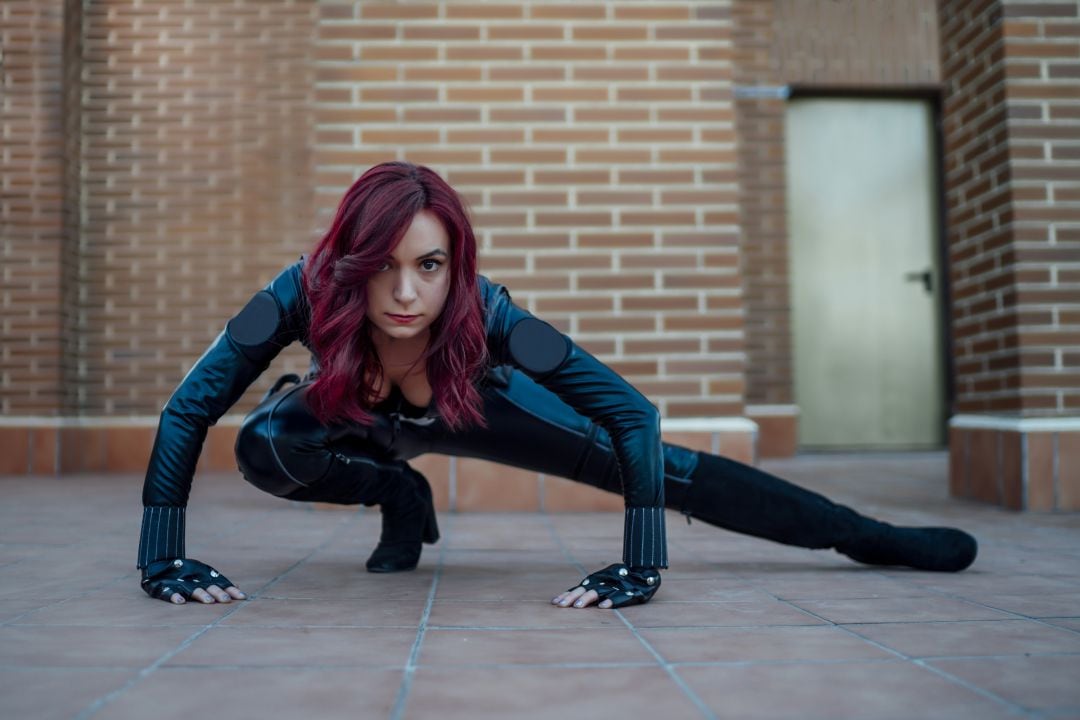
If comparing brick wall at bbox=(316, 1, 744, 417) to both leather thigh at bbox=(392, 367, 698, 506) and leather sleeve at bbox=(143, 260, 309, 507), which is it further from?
leather sleeve at bbox=(143, 260, 309, 507)

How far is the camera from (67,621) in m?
1.75

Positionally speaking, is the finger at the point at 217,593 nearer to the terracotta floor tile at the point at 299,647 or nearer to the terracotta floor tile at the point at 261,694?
the terracotta floor tile at the point at 299,647

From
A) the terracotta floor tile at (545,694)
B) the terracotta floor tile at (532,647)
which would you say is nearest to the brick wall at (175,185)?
the terracotta floor tile at (532,647)

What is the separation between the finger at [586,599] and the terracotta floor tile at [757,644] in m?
0.22

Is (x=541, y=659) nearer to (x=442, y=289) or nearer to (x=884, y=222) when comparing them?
(x=442, y=289)

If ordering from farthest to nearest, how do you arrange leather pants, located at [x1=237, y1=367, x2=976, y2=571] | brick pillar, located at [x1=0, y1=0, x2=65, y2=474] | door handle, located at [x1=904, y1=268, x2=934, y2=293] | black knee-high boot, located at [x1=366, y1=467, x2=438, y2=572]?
door handle, located at [x1=904, y1=268, x2=934, y2=293] < brick pillar, located at [x1=0, y1=0, x2=65, y2=474] < black knee-high boot, located at [x1=366, y1=467, x2=438, y2=572] < leather pants, located at [x1=237, y1=367, x2=976, y2=571]

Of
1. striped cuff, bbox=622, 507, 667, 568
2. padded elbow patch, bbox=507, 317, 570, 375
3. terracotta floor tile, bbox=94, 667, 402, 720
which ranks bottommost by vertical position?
terracotta floor tile, bbox=94, 667, 402, 720

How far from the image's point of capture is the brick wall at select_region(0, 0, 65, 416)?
18.5 ft

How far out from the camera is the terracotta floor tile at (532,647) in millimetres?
1469

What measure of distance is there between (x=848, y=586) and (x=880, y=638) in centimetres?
58

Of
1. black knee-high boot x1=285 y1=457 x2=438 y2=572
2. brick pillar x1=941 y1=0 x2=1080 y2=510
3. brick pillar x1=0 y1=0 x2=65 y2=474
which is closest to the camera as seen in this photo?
black knee-high boot x1=285 y1=457 x2=438 y2=572

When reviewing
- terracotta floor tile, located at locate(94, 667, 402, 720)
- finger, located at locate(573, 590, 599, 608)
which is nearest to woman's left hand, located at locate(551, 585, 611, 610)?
finger, located at locate(573, 590, 599, 608)

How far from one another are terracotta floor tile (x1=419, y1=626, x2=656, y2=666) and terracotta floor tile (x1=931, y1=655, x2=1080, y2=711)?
0.48 meters

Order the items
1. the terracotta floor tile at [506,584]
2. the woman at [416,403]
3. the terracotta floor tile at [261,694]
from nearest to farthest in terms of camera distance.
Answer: the terracotta floor tile at [261,694]
the woman at [416,403]
the terracotta floor tile at [506,584]
